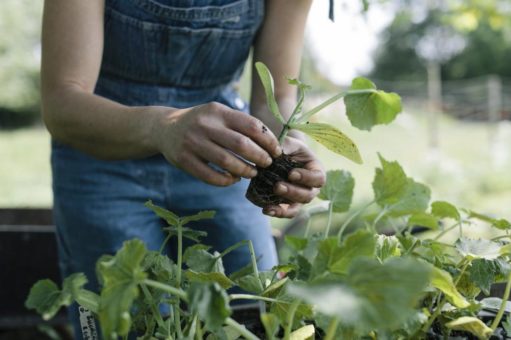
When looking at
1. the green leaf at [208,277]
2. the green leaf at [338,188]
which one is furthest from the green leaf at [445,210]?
the green leaf at [208,277]

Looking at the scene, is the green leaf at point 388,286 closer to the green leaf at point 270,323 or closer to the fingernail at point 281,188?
the green leaf at point 270,323

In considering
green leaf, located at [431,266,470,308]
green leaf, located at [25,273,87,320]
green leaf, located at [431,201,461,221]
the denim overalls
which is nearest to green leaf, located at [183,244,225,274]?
green leaf, located at [25,273,87,320]

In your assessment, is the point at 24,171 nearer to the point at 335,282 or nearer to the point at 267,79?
the point at 267,79

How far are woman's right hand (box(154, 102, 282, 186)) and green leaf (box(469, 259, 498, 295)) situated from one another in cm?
25

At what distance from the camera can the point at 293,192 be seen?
774 millimetres

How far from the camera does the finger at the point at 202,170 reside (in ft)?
2.36

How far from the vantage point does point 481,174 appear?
577 centimetres

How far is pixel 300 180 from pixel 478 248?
0.23 meters

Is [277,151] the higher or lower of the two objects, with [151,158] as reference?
higher

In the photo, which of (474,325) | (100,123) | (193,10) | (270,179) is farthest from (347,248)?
(193,10)

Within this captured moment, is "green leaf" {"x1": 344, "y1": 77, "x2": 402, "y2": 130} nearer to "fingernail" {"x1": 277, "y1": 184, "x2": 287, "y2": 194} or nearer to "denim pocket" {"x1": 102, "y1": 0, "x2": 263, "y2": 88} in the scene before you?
"fingernail" {"x1": 277, "y1": 184, "x2": 287, "y2": 194}

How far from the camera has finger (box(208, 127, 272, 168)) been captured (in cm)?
68

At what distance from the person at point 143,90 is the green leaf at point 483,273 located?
307 mm

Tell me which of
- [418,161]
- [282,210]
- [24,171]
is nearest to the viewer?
[282,210]
